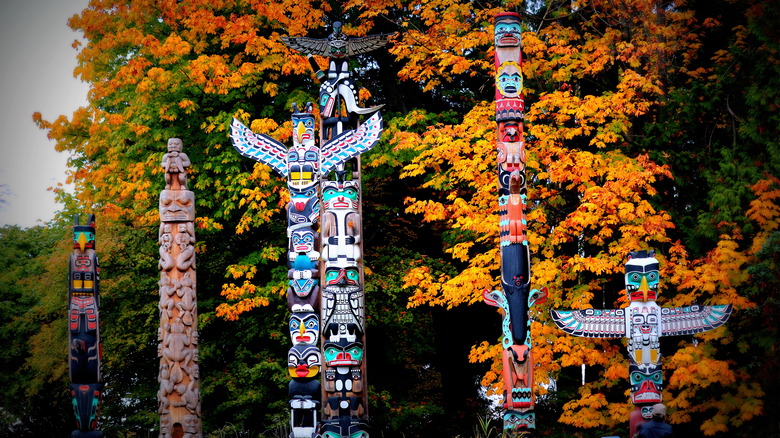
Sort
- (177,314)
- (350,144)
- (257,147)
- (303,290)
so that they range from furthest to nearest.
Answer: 1. (257,147)
2. (350,144)
3. (303,290)
4. (177,314)

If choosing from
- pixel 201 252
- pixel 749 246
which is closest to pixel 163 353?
pixel 201 252

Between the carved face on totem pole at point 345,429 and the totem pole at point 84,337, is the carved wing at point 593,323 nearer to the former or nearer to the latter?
the carved face on totem pole at point 345,429

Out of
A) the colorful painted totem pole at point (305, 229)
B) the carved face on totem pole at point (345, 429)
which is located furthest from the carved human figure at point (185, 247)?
the carved face on totem pole at point (345, 429)

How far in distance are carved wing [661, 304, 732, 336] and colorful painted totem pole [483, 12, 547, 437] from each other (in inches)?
59.8

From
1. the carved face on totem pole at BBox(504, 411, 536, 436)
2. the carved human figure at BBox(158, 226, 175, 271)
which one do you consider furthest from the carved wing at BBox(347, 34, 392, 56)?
the carved face on totem pole at BBox(504, 411, 536, 436)

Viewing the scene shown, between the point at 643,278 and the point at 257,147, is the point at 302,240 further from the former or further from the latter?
the point at 643,278

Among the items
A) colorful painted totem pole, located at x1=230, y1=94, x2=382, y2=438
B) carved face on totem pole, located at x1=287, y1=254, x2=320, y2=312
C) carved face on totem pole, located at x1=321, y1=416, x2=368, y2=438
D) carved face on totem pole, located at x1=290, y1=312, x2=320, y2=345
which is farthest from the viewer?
carved face on totem pole, located at x1=287, y1=254, x2=320, y2=312

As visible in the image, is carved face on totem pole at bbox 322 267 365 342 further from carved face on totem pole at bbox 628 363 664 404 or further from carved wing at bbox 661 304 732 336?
carved wing at bbox 661 304 732 336

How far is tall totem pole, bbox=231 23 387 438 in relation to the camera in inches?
395

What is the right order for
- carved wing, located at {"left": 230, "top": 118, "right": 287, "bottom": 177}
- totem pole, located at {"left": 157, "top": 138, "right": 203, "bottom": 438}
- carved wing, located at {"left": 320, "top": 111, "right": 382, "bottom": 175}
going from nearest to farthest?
totem pole, located at {"left": 157, "top": 138, "right": 203, "bottom": 438} < carved wing, located at {"left": 320, "top": 111, "right": 382, "bottom": 175} < carved wing, located at {"left": 230, "top": 118, "right": 287, "bottom": 177}

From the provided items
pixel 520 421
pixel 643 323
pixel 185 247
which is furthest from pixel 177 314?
pixel 643 323

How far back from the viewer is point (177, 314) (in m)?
9.82

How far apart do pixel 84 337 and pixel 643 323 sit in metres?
6.86

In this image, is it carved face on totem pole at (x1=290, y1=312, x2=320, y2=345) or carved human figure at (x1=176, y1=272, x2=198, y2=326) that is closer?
carved human figure at (x1=176, y1=272, x2=198, y2=326)
